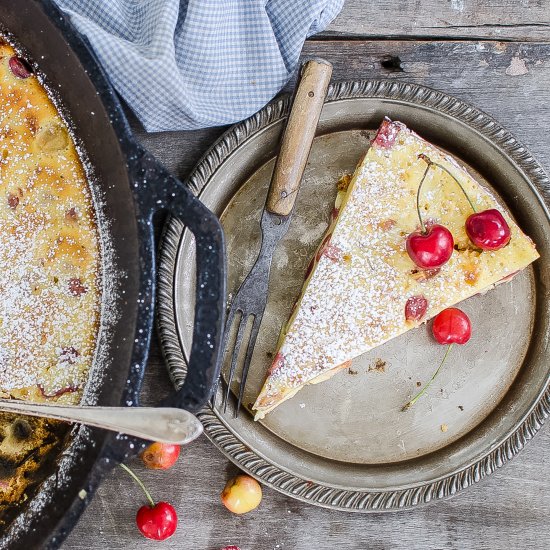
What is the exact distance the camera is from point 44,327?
1.83 metres

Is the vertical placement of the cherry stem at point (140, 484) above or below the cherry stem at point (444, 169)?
below

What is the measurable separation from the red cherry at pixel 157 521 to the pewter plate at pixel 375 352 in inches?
12.4

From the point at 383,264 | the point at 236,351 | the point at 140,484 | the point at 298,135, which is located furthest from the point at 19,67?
the point at 140,484

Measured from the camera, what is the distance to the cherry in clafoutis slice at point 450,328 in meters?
1.99

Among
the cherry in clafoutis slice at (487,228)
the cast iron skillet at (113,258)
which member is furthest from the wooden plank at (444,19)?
the cast iron skillet at (113,258)

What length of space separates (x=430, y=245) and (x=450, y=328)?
0.34 m

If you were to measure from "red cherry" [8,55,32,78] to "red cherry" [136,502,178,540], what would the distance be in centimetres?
144

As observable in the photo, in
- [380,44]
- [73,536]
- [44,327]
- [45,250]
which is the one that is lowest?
[73,536]

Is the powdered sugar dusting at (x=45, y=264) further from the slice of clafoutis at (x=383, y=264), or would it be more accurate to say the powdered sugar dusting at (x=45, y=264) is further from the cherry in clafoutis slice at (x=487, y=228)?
the cherry in clafoutis slice at (x=487, y=228)

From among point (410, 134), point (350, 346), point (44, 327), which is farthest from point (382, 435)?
point (44, 327)

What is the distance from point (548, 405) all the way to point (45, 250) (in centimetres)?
169

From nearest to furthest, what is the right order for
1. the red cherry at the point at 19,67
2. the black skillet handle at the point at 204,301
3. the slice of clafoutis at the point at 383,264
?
the black skillet handle at the point at 204,301, the red cherry at the point at 19,67, the slice of clafoutis at the point at 383,264

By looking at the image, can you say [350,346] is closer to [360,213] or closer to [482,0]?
[360,213]

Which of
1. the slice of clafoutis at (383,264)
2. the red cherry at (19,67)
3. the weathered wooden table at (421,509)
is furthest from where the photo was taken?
the weathered wooden table at (421,509)
